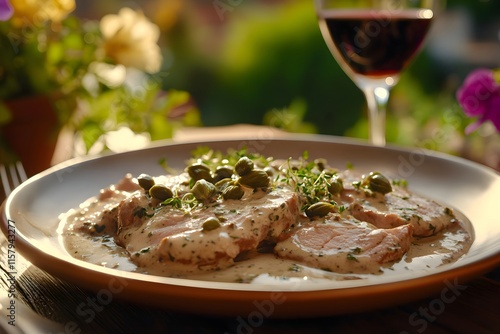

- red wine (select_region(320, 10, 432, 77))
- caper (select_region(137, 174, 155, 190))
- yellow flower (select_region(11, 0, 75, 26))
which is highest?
yellow flower (select_region(11, 0, 75, 26))

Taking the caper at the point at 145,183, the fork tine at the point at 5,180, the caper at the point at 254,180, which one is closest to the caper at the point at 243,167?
the caper at the point at 254,180

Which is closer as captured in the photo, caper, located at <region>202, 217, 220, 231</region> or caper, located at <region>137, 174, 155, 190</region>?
caper, located at <region>202, 217, 220, 231</region>

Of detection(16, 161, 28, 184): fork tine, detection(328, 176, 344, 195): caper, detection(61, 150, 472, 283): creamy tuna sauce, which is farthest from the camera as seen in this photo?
detection(16, 161, 28, 184): fork tine

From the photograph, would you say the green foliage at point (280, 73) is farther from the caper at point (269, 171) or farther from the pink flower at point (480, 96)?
the caper at point (269, 171)

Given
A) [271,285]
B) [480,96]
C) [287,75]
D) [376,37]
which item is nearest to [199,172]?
[271,285]

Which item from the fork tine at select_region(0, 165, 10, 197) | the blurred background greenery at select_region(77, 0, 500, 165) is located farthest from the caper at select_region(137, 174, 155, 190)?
the blurred background greenery at select_region(77, 0, 500, 165)

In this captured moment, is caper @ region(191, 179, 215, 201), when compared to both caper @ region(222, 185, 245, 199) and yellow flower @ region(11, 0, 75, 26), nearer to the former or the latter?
caper @ region(222, 185, 245, 199)

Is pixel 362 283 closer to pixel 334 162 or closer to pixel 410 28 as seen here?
pixel 334 162
